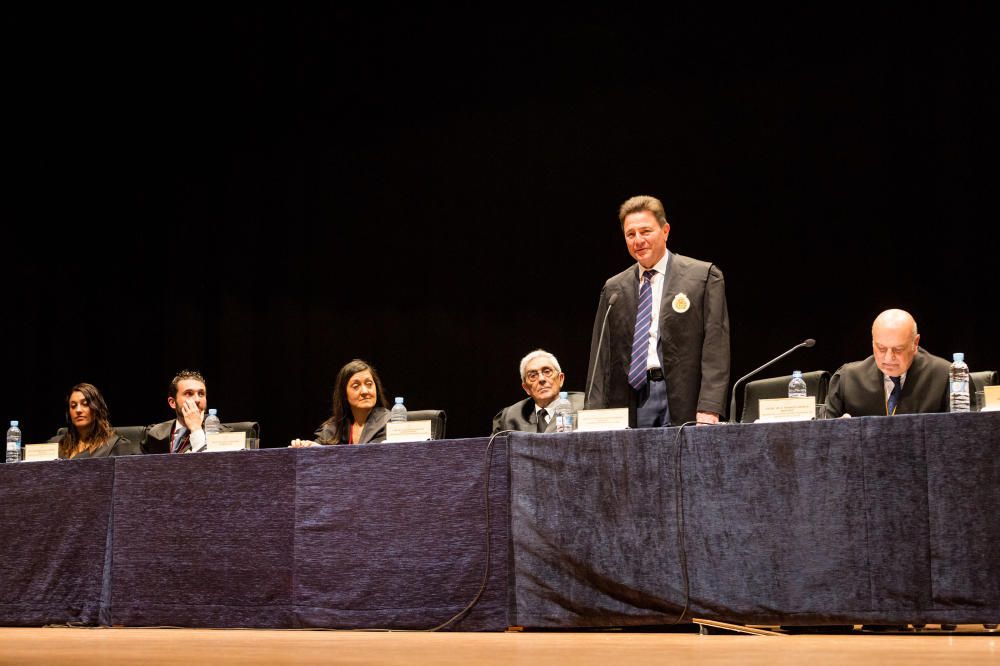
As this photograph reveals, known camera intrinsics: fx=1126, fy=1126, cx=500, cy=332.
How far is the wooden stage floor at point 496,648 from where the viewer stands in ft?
5.57

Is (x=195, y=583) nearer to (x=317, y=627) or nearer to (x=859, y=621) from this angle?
(x=317, y=627)

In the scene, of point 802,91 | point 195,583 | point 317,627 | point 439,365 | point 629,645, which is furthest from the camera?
point 439,365

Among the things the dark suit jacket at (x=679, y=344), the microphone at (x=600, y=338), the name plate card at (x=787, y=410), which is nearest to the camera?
the name plate card at (x=787, y=410)

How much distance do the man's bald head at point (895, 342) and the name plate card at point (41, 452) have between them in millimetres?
2325

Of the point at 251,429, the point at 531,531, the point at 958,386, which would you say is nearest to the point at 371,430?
the point at 251,429

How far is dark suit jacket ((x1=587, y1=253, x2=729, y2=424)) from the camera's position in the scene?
2.78 m

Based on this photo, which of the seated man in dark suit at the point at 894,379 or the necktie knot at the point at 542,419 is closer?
the seated man in dark suit at the point at 894,379

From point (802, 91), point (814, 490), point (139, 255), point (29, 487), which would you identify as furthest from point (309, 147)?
point (814, 490)

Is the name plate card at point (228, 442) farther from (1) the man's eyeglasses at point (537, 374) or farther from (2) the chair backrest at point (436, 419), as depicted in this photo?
(1) the man's eyeglasses at point (537, 374)

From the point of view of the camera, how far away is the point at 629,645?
2.06 meters

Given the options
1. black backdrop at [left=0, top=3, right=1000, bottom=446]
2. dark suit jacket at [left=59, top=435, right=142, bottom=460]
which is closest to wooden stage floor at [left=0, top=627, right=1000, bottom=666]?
dark suit jacket at [left=59, top=435, right=142, bottom=460]

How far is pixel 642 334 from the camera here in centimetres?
288

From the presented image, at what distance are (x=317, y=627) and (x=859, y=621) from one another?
4.14 feet

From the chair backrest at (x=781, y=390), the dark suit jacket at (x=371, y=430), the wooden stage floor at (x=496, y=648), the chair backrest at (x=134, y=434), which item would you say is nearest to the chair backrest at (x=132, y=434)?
the chair backrest at (x=134, y=434)
